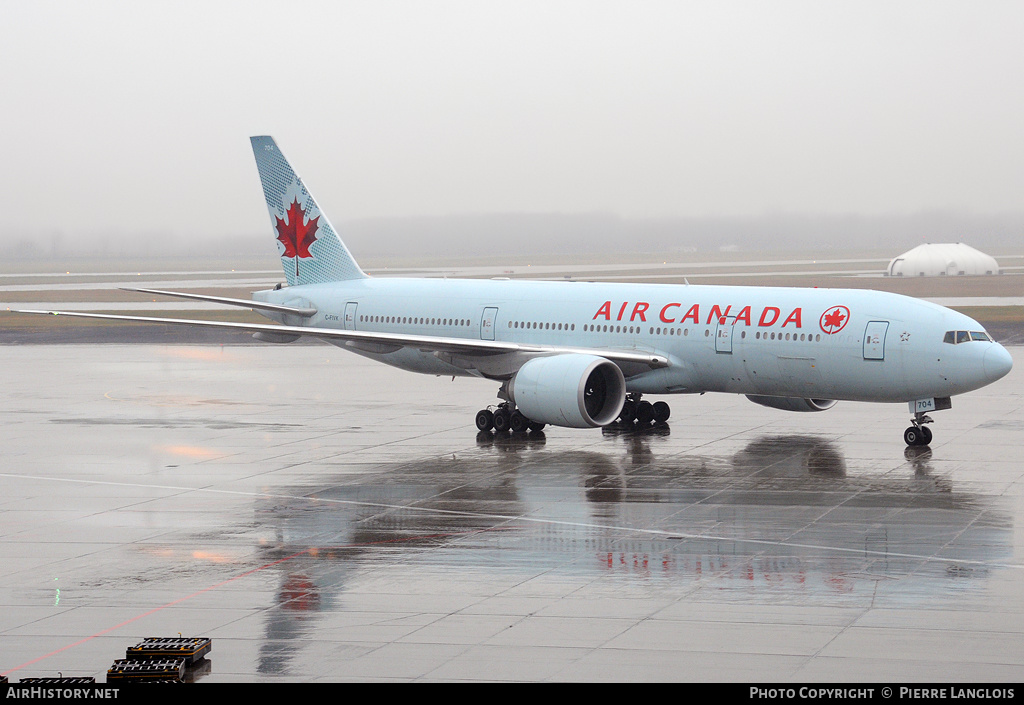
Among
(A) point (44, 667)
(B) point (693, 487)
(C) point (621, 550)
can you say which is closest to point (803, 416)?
(B) point (693, 487)

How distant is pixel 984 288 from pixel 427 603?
102700 mm

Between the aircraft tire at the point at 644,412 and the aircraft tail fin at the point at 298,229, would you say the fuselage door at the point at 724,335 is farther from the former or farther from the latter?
the aircraft tail fin at the point at 298,229

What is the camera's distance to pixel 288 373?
51.7 metres

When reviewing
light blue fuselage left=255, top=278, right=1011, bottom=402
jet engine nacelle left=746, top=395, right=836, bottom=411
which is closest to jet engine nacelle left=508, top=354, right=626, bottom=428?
light blue fuselage left=255, top=278, right=1011, bottom=402

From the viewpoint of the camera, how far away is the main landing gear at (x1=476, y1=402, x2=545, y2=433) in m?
33.0

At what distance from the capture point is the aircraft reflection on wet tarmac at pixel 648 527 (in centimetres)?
1786

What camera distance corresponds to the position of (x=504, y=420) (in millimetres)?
33219

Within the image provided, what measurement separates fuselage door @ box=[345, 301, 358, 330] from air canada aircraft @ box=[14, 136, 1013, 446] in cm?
4

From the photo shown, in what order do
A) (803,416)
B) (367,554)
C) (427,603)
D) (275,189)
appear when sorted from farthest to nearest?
(275,189)
(803,416)
(367,554)
(427,603)

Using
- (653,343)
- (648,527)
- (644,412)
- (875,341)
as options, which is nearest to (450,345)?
(653,343)

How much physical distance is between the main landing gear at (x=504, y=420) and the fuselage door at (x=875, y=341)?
862 centimetres

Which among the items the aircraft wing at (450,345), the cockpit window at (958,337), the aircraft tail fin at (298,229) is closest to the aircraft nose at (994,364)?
the cockpit window at (958,337)

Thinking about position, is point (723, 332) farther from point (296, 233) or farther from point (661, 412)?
point (296, 233)

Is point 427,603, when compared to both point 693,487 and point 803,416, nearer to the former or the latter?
point 693,487
